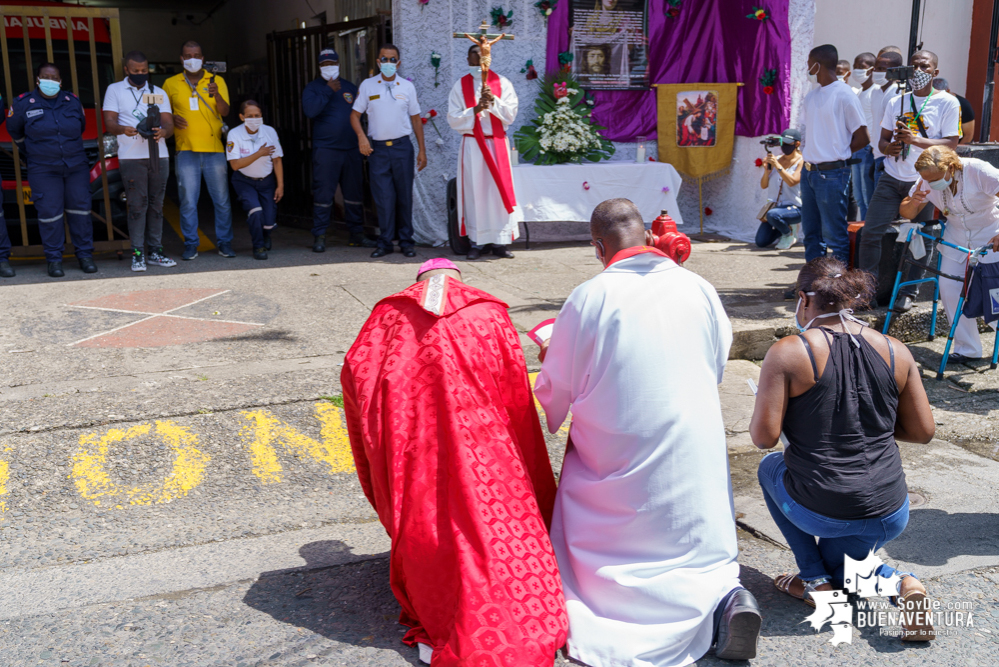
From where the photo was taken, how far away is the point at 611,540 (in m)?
3.03

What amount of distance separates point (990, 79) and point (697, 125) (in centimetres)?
427

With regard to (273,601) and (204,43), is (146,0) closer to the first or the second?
(204,43)

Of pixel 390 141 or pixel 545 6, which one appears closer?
pixel 390 141

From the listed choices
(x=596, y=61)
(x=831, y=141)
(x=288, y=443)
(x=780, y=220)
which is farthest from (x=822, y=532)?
(x=596, y=61)

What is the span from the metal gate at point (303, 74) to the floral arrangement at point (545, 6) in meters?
1.71

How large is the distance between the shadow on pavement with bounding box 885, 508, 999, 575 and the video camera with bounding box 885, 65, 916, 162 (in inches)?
135

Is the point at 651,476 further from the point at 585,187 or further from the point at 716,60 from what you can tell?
the point at 716,60

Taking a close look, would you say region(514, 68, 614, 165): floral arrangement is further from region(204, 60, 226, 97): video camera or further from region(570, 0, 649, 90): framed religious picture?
region(204, 60, 226, 97): video camera

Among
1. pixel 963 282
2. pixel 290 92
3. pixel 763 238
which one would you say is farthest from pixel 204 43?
pixel 963 282

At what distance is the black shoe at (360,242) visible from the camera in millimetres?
9875

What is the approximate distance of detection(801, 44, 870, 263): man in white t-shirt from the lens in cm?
714

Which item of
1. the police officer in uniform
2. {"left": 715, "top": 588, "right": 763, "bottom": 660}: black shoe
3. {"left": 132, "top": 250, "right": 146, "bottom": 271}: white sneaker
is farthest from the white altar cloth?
{"left": 715, "top": 588, "right": 763, "bottom": 660}: black shoe

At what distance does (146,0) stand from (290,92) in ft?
34.1

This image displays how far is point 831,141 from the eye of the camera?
7.16 meters
